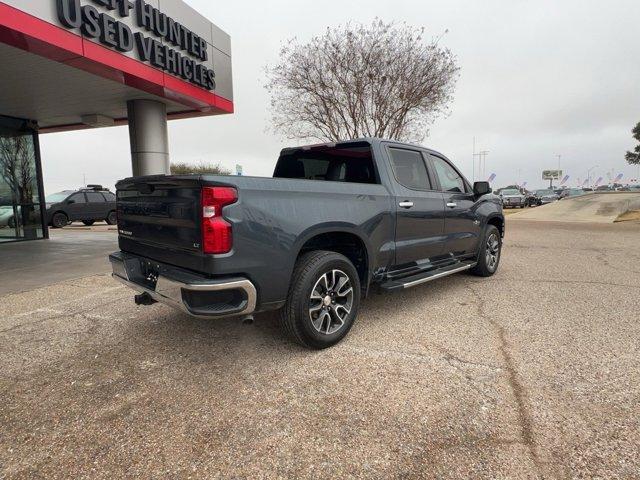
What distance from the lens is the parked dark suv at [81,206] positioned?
17.1m

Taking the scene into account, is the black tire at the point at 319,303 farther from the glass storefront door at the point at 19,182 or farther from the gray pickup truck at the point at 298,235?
the glass storefront door at the point at 19,182

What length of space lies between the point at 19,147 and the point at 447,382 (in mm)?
13636

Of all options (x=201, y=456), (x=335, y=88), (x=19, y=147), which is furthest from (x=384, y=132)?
(x=201, y=456)

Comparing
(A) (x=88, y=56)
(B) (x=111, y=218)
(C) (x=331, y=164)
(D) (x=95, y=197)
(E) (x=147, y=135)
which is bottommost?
(B) (x=111, y=218)

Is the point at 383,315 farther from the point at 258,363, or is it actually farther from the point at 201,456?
the point at 201,456

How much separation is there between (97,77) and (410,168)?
659cm

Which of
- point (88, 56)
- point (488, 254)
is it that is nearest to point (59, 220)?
point (88, 56)

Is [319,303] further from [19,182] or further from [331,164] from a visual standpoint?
[19,182]

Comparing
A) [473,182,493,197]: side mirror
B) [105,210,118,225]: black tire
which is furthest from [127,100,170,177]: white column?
[105,210,118,225]: black tire

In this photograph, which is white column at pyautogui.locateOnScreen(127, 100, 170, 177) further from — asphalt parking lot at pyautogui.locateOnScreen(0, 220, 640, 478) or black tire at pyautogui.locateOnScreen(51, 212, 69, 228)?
black tire at pyautogui.locateOnScreen(51, 212, 69, 228)

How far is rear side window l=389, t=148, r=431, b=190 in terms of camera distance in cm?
419

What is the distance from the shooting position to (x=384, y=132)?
19.5m

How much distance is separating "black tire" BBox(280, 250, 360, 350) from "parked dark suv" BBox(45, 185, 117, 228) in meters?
16.9

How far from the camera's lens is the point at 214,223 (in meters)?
2.58
